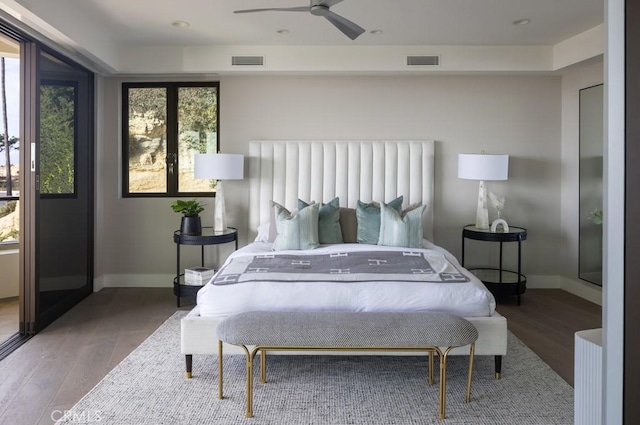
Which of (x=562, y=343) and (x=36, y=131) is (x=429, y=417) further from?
(x=36, y=131)

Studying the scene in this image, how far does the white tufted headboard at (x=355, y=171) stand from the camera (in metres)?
5.04

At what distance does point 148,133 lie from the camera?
5266 mm

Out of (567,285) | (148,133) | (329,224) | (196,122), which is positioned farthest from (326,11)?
(567,285)

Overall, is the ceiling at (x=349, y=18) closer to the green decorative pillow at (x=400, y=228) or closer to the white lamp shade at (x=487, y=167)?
the white lamp shade at (x=487, y=167)

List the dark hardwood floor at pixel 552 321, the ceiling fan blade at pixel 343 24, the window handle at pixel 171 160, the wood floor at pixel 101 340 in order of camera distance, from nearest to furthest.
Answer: the wood floor at pixel 101 340
the ceiling fan blade at pixel 343 24
the dark hardwood floor at pixel 552 321
the window handle at pixel 171 160

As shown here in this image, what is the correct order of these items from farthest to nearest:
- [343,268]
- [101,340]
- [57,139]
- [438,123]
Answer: [438,123], [57,139], [101,340], [343,268]

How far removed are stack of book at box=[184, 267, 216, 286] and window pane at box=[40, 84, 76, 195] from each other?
1.35 m

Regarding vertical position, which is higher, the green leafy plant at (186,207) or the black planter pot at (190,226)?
the green leafy plant at (186,207)

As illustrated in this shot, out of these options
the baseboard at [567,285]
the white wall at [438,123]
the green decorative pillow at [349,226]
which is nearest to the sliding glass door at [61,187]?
the white wall at [438,123]

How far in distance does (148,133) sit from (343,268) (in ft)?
10.0

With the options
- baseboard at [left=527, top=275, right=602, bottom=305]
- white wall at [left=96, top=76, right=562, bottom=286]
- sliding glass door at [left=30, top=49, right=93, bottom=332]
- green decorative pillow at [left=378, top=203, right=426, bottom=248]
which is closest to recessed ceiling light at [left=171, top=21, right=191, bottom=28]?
white wall at [left=96, top=76, right=562, bottom=286]

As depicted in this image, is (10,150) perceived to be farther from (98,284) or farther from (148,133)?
(98,284)

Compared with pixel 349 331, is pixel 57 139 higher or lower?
higher

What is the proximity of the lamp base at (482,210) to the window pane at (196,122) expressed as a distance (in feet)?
9.40
